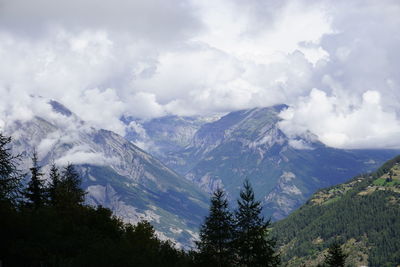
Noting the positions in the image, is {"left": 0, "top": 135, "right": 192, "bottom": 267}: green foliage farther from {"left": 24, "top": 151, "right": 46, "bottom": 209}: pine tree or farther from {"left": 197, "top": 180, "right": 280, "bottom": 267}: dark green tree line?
{"left": 24, "top": 151, "right": 46, "bottom": 209}: pine tree

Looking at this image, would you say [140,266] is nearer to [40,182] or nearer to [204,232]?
[204,232]

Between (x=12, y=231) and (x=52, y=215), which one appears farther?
(x=52, y=215)

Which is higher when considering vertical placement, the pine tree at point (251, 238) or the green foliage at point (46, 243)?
the pine tree at point (251, 238)

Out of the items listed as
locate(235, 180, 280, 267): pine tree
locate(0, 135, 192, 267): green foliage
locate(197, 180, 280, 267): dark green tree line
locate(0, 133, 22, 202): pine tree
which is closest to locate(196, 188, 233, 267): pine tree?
locate(197, 180, 280, 267): dark green tree line

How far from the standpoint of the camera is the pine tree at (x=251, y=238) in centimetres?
5822

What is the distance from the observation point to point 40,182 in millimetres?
79562

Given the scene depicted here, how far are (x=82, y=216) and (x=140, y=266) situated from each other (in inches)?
1099

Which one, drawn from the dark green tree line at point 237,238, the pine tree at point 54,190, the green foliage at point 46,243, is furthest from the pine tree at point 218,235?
the pine tree at point 54,190

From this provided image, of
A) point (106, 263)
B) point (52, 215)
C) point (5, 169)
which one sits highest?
point (5, 169)

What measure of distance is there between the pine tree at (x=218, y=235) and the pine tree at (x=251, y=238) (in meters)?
1.39

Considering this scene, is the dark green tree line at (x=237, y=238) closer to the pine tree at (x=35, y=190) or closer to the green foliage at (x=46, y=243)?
the green foliage at (x=46, y=243)

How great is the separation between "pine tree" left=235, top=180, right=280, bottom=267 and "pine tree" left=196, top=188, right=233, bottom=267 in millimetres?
1389

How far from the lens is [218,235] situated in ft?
203

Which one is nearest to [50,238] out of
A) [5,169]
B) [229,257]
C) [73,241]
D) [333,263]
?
[73,241]
